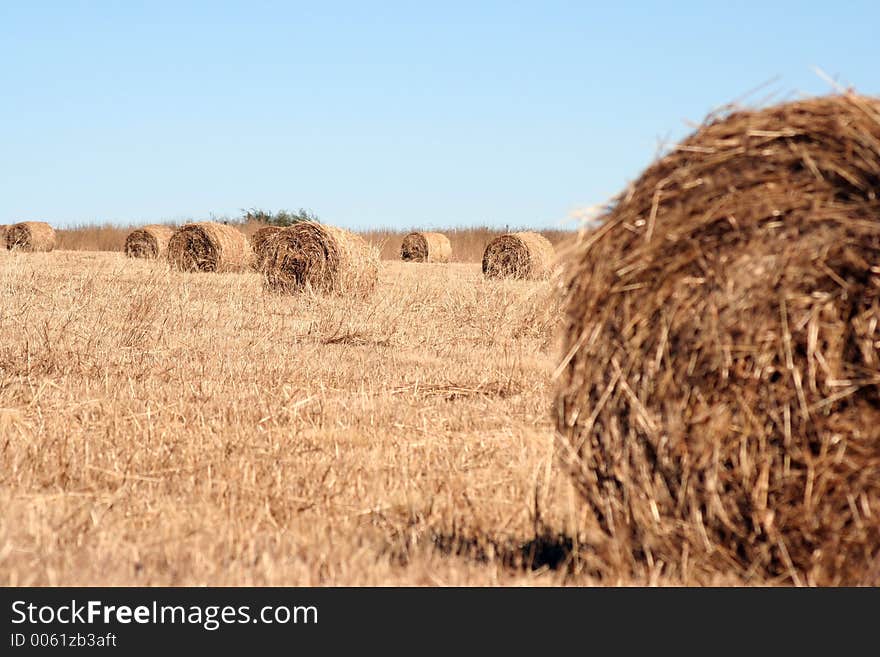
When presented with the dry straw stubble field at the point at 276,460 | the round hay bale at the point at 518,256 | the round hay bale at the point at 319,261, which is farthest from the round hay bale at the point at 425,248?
the dry straw stubble field at the point at 276,460

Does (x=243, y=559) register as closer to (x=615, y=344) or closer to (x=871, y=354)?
(x=615, y=344)

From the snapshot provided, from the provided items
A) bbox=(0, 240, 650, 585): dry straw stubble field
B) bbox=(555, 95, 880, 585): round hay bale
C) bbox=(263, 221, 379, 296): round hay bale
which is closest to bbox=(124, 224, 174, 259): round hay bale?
bbox=(263, 221, 379, 296): round hay bale

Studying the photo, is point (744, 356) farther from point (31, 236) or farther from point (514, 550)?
point (31, 236)

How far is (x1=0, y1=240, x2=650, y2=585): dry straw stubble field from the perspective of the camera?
12.5 feet

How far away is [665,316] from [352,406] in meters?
3.34

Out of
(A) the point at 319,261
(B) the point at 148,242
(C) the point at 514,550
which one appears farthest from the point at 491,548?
(B) the point at 148,242

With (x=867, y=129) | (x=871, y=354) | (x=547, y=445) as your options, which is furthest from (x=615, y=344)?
(x=547, y=445)

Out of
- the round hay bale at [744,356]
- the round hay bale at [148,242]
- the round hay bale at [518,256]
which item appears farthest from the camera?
the round hay bale at [148,242]

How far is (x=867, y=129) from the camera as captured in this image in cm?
347

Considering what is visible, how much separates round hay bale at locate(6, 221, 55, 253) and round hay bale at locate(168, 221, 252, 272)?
9.86 meters

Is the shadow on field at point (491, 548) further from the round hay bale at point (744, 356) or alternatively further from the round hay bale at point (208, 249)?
the round hay bale at point (208, 249)

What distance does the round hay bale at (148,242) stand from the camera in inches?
992

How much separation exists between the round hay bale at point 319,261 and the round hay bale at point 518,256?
6.64m

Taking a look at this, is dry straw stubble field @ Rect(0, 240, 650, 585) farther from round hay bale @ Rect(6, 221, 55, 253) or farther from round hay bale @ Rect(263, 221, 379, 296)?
round hay bale @ Rect(6, 221, 55, 253)
